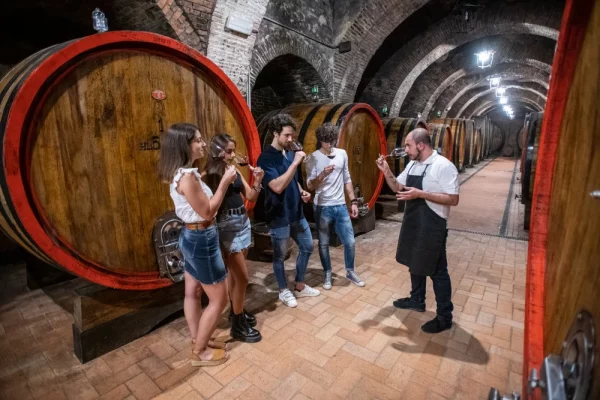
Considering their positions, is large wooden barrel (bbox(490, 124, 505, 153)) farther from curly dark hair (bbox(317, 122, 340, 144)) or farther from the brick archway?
curly dark hair (bbox(317, 122, 340, 144))

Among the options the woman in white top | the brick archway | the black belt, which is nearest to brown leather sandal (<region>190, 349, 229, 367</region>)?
the woman in white top

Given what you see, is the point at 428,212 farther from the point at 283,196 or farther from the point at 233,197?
the point at 233,197

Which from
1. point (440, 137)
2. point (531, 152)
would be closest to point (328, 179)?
point (531, 152)

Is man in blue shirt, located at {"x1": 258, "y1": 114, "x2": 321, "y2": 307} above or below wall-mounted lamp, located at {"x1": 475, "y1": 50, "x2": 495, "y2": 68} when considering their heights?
below

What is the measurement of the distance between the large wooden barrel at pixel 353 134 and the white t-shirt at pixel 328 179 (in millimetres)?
826

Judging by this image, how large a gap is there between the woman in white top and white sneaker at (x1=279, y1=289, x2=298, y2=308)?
94cm

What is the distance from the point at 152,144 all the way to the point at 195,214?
0.69m

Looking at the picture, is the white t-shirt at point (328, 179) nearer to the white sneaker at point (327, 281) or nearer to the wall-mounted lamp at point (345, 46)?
the white sneaker at point (327, 281)

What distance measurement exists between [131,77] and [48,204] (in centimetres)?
93

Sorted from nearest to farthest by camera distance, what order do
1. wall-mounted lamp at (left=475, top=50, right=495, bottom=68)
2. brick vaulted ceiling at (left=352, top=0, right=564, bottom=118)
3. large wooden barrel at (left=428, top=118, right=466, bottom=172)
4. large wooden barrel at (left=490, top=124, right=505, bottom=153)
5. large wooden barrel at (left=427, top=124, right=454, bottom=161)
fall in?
1. large wooden barrel at (left=427, top=124, right=454, bottom=161)
2. brick vaulted ceiling at (left=352, top=0, right=564, bottom=118)
3. large wooden barrel at (left=428, top=118, right=466, bottom=172)
4. wall-mounted lamp at (left=475, top=50, right=495, bottom=68)
5. large wooden barrel at (left=490, top=124, right=505, bottom=153)

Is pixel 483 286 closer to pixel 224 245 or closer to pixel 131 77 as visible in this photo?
pixel 224 245

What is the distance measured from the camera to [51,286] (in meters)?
3.40

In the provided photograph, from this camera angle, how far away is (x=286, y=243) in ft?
9.21

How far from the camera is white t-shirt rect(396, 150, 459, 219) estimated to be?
7.48ft
